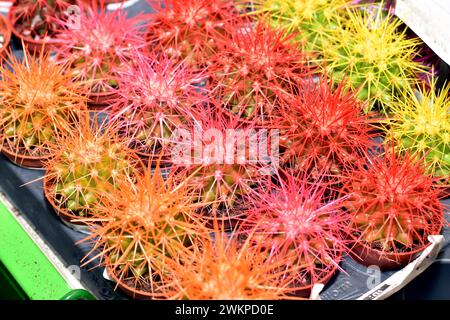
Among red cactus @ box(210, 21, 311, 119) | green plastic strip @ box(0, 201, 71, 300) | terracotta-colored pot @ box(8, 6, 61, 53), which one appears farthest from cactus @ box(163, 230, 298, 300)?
terracotta-colored pot @ box(8, 6, 61, 53)

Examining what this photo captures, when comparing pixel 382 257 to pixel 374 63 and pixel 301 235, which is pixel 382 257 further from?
pixel 374 63

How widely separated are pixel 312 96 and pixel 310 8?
508 mm

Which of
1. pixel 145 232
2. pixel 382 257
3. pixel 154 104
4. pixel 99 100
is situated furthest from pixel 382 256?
pixel 99 100

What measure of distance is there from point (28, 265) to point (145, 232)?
16.8 inches

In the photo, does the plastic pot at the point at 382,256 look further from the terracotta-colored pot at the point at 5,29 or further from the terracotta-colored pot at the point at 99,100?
the terracotta-colored pot at the point at 5,29

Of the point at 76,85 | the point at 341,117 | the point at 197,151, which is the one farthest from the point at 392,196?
the point at 76,85

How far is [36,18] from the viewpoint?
2.21 metres

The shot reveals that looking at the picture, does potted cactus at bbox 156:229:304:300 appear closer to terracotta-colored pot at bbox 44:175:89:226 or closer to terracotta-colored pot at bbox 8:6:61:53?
terracotta-colored pot at bbox 44:175:89:226

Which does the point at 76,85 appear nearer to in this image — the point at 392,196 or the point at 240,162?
the point at 240,162

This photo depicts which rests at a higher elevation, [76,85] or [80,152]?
[76,85]

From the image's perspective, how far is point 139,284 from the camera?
140 cm

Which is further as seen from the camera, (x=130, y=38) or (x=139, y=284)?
(x=130, y=38)

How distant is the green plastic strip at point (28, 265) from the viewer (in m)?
1.47

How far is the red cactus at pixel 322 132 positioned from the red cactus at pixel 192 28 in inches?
17.1
